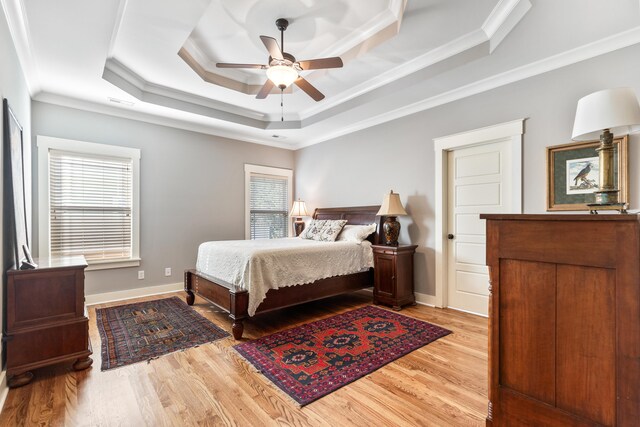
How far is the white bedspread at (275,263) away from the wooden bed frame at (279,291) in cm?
8

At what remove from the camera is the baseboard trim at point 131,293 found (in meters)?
4.02

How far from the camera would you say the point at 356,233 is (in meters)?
4.29

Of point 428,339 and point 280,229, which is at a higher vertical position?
point 280,229

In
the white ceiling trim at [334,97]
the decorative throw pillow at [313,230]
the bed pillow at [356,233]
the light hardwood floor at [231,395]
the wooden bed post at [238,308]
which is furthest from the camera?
the decorative throw pillow at [313,230]

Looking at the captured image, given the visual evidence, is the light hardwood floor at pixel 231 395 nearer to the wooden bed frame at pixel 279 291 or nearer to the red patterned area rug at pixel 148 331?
the red patterned area rug at pixel 148 331

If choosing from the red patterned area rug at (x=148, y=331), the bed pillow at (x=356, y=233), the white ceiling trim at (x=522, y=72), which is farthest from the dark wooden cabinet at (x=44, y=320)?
the white ceiling trim at (x=522, y=72)

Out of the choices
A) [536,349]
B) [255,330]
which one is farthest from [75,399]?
[536,349]

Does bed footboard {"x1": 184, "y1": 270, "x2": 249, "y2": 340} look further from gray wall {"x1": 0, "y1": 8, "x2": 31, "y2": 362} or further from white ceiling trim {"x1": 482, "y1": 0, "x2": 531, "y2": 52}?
white ceiling trim {"x1": 482, "y1": 0, "x2": 531, "y2": 52}

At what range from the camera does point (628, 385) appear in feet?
3.32

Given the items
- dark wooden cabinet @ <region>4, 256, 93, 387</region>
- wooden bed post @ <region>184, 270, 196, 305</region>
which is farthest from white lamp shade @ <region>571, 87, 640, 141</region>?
wooden bed post @ <region>184, 270, 196, 305</region>

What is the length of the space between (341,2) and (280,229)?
4240 mm

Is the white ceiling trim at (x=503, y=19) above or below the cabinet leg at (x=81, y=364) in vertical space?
above

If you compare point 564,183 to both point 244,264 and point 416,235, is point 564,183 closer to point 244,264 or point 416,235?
point 416,235

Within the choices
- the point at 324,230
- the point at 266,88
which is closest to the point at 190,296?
the point at 324,230
